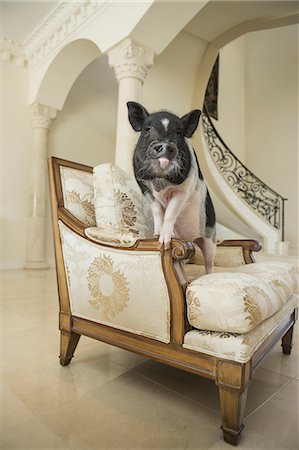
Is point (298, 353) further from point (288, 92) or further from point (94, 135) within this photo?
point (288, 92)

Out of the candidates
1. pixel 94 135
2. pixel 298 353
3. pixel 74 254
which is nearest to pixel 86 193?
pixel 74 254

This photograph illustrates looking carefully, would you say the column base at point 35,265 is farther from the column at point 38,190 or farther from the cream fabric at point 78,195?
the cream fabric at point 78,195

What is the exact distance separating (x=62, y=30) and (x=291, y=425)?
5503 millimetres

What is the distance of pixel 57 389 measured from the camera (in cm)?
127

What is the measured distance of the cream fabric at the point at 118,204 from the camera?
1438 mm

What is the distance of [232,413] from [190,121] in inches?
38.7

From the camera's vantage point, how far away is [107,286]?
4.30 feet

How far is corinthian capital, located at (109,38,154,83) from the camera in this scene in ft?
11.1

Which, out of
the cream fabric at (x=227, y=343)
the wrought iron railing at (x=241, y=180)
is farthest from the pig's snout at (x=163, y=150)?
the wrought iron railing at (x=241, y=180)

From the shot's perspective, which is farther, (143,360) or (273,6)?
(273,6)

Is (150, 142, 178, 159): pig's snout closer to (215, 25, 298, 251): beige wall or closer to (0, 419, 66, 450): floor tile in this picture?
(0, 419, 66, 450): floor tile

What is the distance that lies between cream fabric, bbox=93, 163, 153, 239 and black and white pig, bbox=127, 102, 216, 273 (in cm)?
28

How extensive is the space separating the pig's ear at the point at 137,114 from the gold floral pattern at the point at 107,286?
0.56 m

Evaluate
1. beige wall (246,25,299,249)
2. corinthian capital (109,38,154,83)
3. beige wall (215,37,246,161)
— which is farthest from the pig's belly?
beige wall (215,37,246,161)
